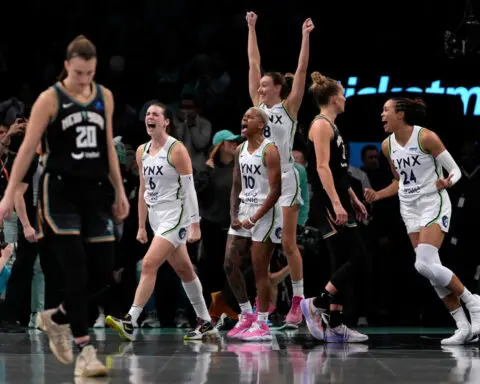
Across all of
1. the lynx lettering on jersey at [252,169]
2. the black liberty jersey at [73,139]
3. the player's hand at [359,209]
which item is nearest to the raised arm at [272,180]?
the lynx lettering on jersey at [252,169]

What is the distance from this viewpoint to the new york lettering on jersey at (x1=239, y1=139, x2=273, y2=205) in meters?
8.23

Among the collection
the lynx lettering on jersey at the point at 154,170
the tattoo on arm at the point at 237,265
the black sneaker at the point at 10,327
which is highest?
the lynx lettering on jersey at the point at 154,170

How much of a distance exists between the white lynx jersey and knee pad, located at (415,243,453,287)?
42cm

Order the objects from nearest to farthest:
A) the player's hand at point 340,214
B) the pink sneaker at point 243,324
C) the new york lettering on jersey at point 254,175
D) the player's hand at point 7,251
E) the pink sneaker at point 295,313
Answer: the player's hand at point 340,214, the new york lettering on jersey at point 254,175, the pink sneaker at point 243,324, the pink sneaker at point 295,313, the player's hand at point 7,251

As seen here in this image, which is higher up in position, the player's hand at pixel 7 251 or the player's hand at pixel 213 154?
the player's hand at pixel 213 154

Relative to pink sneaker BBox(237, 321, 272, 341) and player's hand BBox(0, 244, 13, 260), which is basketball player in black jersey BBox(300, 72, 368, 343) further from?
player's hand BBox(0, 244, 13, 260)

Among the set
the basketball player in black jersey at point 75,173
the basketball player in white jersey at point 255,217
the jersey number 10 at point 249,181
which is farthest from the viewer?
the jersey number 10 at point 249,181

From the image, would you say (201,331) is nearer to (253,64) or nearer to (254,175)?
(254,175)

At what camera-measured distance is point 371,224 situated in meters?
10.9

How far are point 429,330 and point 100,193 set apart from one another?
195 inches

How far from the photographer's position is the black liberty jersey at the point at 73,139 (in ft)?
18.8

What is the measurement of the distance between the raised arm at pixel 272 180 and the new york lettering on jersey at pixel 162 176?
654mm

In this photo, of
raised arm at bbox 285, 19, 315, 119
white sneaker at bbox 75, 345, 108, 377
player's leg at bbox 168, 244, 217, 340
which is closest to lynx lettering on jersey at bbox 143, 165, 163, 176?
player's leg at bbox 168, 244, 217, 340

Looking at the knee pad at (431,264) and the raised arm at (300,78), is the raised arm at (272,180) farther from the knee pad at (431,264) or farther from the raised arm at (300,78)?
the knee pad at (431,264)
